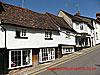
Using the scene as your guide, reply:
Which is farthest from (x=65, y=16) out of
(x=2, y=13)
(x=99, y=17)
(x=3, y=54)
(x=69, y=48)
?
(x=99, y=17)

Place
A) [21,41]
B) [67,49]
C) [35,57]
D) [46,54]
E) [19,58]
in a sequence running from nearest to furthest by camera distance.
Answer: [19,58] < [21,41] < [35,57] < [46,54] < [67,49]

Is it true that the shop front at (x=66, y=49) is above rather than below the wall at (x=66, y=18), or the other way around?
below

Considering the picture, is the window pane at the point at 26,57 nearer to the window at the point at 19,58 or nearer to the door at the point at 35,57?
the window at the point at 19,58

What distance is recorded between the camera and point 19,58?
35.3ft

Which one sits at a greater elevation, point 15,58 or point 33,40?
point 33,40

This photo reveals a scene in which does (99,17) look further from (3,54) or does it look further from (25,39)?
(3,54)

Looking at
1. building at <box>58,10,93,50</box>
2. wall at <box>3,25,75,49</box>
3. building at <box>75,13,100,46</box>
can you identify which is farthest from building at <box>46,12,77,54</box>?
building at <box>75,13,100,46</box>

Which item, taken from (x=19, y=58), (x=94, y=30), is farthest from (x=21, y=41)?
(x=94, y=30)

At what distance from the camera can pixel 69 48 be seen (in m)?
18.1

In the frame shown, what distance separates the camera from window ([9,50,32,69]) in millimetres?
10109

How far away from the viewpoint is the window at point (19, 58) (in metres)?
10.1

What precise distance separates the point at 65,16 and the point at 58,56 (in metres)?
10.2

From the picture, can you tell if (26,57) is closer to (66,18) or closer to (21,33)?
(21,33)

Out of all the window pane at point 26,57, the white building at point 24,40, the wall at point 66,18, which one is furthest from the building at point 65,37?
the window pane at point 26,57
